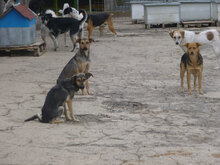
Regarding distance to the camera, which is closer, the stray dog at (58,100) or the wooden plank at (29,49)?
the stray dog at (58,100)

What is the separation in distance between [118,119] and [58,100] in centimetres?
89

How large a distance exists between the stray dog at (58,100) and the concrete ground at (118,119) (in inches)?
4.7

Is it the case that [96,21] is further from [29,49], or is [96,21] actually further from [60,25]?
[29,49]

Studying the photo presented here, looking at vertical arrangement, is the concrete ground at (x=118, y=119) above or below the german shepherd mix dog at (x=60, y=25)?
below

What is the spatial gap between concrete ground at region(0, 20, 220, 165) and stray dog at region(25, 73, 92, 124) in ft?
0.39

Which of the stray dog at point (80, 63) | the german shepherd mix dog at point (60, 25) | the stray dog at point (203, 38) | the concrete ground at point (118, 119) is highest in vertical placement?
the german shepherd mix dog at point (60, 25)

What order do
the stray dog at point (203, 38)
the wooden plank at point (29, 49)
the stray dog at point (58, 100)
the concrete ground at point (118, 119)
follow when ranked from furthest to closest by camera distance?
the wooden plank at point (29, 49) < the stray dog at point (203, 38) < the stray dog at point (58, 100) < the concrete ground at point (118, 119)

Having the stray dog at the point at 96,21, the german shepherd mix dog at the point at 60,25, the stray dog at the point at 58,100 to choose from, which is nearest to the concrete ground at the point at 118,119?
the stray dog at the point at 58,100

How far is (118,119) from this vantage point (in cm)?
632

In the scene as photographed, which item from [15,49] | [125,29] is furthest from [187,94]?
[125,29]

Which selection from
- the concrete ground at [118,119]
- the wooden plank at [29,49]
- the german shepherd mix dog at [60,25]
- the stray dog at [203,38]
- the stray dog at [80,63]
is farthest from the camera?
the german shepherd mix dog at [60,25]

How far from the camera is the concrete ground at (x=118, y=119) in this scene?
4797 mm

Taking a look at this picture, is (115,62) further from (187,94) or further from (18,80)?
(187,94)

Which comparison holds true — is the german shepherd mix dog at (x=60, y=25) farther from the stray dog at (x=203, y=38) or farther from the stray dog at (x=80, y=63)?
the stray dog at (x=80, y=63)
